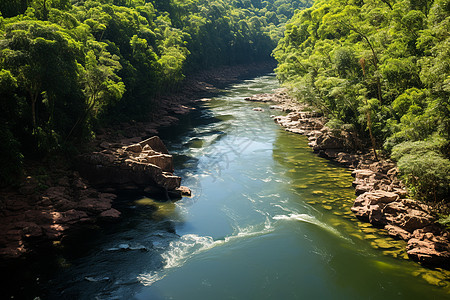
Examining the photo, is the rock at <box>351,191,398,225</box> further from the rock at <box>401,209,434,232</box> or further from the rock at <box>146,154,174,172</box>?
the rock at <box>146,154,174,172</box>

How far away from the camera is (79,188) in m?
22.6

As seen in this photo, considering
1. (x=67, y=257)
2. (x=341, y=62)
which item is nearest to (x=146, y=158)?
(x=67, y=257)

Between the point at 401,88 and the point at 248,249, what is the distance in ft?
60.4

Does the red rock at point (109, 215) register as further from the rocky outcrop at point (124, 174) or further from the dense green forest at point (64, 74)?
the dense green forest at point (64, 74)

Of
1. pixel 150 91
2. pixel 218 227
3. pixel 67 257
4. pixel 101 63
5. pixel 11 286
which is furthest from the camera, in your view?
pixel 150 91

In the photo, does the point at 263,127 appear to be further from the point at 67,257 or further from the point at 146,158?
the point at 67,257

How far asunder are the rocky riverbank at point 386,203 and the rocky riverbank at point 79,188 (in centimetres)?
1254

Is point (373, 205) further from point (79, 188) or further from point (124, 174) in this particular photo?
point (79, 188)

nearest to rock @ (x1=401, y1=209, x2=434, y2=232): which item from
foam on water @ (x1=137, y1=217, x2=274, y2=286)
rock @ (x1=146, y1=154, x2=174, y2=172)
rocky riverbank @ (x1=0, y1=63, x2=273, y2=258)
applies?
foam on water @ (x1=137, y1=217, x2=274, y2=286)

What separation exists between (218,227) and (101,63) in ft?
64.8

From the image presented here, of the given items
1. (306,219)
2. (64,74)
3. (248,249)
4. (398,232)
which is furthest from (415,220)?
(64,74)

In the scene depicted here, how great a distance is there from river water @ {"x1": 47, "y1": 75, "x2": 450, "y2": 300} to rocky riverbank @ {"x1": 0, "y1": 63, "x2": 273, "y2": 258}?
1.48 meters

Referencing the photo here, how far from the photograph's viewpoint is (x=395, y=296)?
1462cm

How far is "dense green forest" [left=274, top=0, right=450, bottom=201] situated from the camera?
18.6 metres
